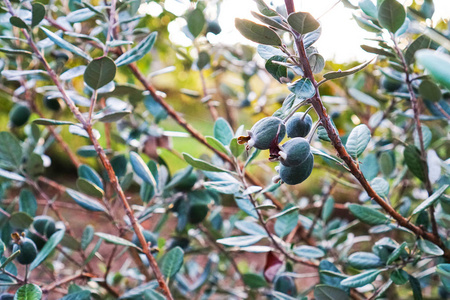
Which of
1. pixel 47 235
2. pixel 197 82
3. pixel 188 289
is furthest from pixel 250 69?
pixel 197 82

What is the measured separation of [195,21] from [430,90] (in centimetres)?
50

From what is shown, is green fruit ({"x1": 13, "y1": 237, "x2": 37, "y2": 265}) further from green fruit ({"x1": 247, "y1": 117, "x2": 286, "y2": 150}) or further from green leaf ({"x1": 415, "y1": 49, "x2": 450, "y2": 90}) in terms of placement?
green leaf ({"x1": 415, "y1": 49, "x2": 450, "y2": 90})

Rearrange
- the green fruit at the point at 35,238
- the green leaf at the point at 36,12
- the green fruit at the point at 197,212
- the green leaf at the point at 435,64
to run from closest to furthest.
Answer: the green leaf at the point at 435,64 < the green leaf at the point at 36,12 < the green fruit at the point at 35,238 < the green fruit at the point at 197,212

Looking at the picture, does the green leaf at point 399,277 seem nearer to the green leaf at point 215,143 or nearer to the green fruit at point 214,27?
the green leaf at point 215,143

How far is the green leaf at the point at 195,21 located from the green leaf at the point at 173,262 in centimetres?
49

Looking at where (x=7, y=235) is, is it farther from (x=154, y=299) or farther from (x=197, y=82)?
(x=197, y=82)

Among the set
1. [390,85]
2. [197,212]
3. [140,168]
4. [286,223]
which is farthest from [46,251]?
[390,85]

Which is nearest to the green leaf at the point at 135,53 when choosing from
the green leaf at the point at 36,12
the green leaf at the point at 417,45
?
the green leaf at the point at 36,12

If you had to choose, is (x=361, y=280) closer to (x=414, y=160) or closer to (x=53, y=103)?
(x=414, y=160)

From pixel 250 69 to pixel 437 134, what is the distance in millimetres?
589

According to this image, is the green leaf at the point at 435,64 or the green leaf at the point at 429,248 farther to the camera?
the green leaf at the point at 429,248

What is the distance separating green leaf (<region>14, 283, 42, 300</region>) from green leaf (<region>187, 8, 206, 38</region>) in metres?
0.61

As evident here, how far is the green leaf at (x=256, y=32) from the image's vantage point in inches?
15.3

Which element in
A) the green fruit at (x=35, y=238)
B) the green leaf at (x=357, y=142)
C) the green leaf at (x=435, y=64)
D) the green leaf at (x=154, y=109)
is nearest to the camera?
the green leaf at (x=435, y=64)
